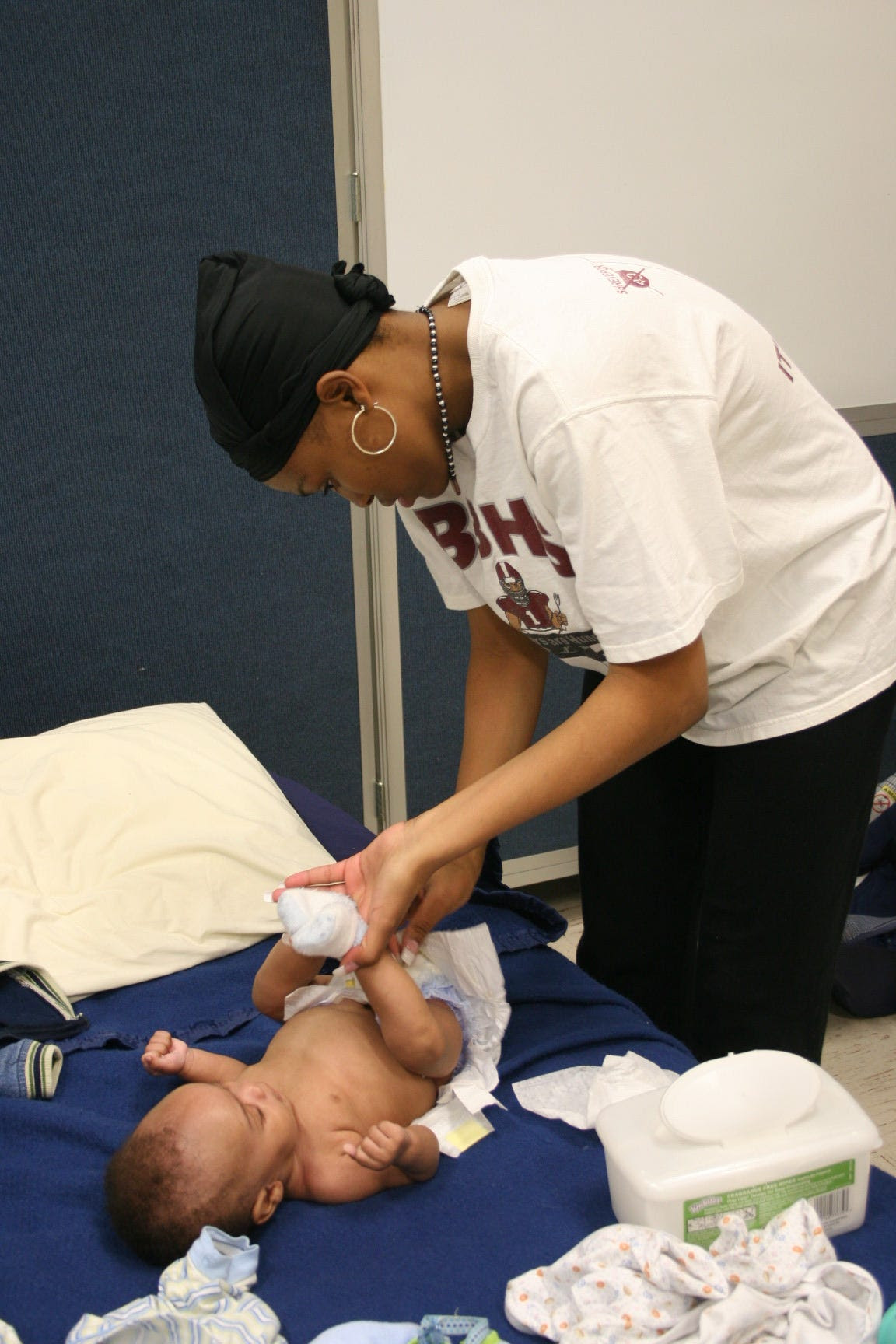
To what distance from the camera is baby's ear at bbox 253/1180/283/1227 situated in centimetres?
119

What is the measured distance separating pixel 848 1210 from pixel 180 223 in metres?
2.09

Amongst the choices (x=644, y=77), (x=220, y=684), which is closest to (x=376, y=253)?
(x=644, y=77)

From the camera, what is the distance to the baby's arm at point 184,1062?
1347 mm

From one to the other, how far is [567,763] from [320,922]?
0.34 m

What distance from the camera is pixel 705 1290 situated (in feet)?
3.18

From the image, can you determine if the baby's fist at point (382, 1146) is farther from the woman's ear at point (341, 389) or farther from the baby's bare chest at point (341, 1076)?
the woman's ear at point (341, 389)

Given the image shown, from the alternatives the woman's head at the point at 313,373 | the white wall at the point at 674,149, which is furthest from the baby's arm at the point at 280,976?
the white wall at the point at 674,149

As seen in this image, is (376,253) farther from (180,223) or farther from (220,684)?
(220,684)

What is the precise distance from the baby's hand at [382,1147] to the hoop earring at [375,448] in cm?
70

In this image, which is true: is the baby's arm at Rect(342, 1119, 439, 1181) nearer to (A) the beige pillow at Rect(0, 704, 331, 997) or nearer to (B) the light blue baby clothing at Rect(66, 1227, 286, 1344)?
(B) the light blue baby clothing at Rect(66, 1227, 286, 1344)

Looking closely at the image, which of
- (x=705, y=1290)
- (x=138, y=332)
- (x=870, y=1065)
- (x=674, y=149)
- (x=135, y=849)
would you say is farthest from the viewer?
(x=674, y=149)

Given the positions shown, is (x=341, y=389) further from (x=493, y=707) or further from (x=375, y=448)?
(x=493, y=707)

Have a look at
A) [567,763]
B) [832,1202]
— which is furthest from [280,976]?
[832,1202]

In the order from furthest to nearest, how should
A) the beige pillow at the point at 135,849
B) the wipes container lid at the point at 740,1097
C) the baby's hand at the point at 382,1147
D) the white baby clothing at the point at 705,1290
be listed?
1. the beige pillow at the point at 135,849
2. the baby's hand at the point at 382,1147
3. the wipes container lid at the point at 740,1097
4. the white baby clothing at the point at 705,1290
